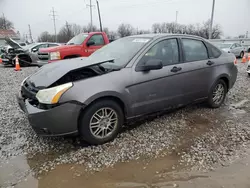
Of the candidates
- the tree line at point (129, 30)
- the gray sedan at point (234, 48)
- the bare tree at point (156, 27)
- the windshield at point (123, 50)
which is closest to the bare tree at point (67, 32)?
the tree line at point (129, 30)

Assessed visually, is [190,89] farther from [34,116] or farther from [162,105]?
[34,116]

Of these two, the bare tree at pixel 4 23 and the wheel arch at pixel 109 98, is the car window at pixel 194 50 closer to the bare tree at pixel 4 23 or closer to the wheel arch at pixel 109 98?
the wheel arch at pixel 109 98

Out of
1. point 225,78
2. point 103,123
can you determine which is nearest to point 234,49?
point 225,78

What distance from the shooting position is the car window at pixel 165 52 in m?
3.60

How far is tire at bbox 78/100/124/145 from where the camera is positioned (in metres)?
2.94

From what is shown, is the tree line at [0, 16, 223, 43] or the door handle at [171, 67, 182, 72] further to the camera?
the tree line at [0, 16, 223, 43]

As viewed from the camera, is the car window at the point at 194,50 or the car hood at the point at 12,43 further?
the car hood at the point at 12,43

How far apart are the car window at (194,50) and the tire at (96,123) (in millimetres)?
1779

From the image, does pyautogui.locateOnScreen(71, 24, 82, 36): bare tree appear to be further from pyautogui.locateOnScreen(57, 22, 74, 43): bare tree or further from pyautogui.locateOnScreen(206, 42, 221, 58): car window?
pyautogui.locateOnScreen(206, 42, 221, 58): car window

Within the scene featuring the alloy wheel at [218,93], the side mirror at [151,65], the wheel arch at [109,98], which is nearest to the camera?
the wheel arch at [109,98]

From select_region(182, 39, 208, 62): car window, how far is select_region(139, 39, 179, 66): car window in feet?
0.82

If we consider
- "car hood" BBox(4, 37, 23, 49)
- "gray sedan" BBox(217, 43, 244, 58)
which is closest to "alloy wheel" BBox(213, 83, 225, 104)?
"car hood" BBox(4, 37, 23, 49)

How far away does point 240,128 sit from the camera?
3.74 metres

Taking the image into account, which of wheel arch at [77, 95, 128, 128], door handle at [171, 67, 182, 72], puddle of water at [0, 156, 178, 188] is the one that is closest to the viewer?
puddle of water at [0, 156, 178, 188]
